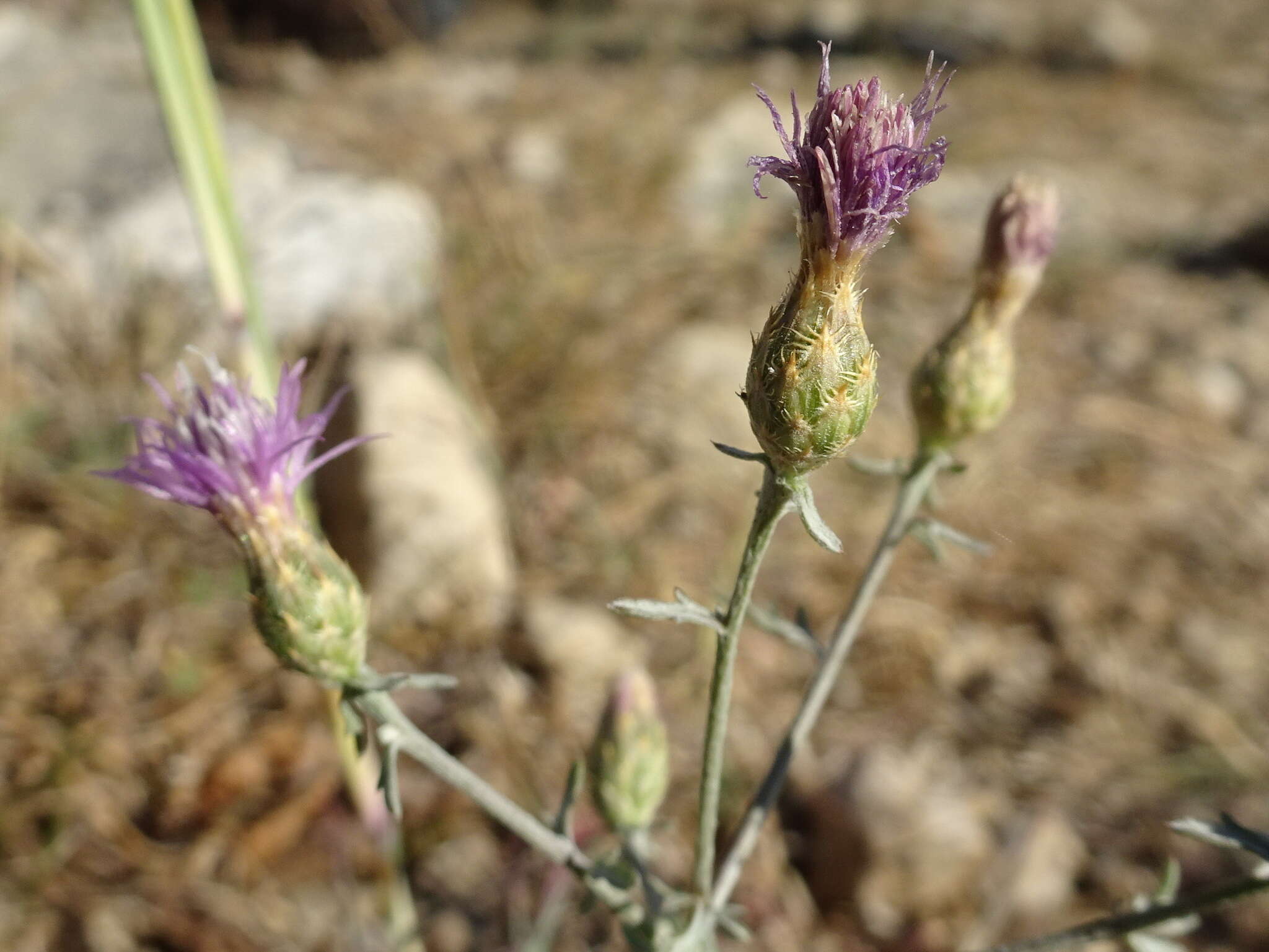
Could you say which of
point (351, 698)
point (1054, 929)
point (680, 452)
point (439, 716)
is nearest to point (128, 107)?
point (680, 452)

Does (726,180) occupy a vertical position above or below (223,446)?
below

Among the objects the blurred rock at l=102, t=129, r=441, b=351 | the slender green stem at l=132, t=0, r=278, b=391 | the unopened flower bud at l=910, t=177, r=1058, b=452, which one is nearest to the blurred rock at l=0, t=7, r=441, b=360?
the blurred rock at l=102, t=129, r=441, b=351

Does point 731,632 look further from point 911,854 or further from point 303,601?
point 911,854

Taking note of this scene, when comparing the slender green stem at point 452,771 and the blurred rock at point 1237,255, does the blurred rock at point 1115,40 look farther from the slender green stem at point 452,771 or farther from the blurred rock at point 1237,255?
the slender green stem at point 452,771

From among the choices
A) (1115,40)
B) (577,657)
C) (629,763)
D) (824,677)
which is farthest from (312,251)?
(1115,40)

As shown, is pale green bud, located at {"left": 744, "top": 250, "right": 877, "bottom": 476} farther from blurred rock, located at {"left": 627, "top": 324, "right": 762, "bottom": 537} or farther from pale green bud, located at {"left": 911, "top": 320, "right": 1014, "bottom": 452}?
blurred rock, located at {"left": 627, "top": 324, "right": 762, "bottom": 537}

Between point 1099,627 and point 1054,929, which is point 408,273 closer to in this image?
point 1099,627
